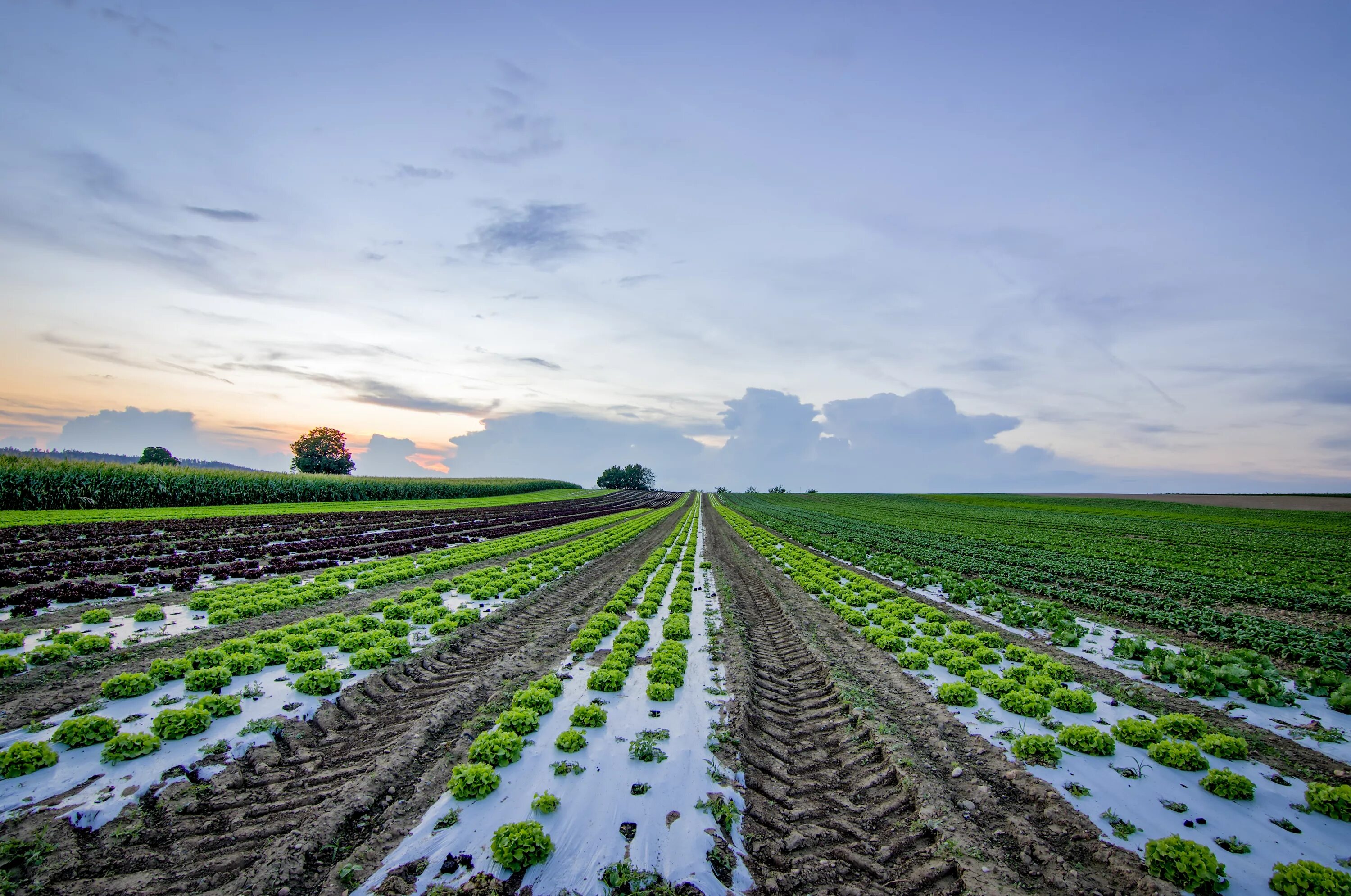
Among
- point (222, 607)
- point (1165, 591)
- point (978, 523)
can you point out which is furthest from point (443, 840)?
point (978, 523)

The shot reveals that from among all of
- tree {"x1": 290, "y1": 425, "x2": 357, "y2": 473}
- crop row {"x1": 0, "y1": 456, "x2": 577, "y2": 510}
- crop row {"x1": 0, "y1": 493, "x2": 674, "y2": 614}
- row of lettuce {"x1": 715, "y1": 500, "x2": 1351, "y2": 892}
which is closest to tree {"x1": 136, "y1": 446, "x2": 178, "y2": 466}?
tree {"x1": 290, "y1": 425, "x2": 357, "y2": 473}

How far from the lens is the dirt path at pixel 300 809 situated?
5.82 metres

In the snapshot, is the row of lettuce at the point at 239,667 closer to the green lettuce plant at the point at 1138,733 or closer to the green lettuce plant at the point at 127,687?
the green lettuce plant at the point at 127,687

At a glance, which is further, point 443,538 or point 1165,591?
point 443,538

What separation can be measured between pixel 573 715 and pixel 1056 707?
1002 cm

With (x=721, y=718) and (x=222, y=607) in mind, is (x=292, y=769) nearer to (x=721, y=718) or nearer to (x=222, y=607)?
(x=721, y=718)

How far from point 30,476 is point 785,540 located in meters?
58.8

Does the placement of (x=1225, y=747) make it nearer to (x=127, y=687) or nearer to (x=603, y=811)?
(x=603, y=811)

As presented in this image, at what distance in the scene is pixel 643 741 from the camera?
8828mm

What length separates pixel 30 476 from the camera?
37.8m

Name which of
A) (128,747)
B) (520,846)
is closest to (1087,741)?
(520,846)

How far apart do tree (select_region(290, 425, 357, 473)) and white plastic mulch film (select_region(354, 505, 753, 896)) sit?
12470 cm

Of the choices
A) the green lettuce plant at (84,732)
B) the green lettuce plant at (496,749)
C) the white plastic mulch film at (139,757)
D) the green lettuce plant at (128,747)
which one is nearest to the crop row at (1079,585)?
the green lettuce plant at (496,749)

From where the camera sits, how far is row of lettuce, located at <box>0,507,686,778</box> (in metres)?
7.69
